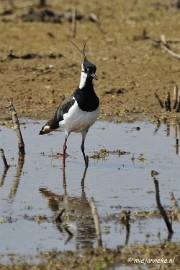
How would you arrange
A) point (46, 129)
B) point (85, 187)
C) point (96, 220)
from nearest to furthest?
1. point (96, 220)
2. point (85, 187)
3. point (46, 129)

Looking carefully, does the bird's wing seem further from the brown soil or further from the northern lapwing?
the brown soil

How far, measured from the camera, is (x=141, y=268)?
25.2 feet

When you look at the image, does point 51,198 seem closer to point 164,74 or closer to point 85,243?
point 85,243

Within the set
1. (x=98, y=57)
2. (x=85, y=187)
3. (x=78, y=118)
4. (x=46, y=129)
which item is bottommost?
(x=98, y=57)

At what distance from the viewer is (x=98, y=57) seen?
17359 mm

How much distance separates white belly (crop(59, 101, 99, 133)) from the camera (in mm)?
11508

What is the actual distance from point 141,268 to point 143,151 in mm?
4649

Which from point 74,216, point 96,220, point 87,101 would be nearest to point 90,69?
point 87,101

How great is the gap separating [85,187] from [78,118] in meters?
1.28

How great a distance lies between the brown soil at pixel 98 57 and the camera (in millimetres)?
15195

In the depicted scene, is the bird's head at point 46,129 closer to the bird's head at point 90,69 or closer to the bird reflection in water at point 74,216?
the bird's head at point 90,69

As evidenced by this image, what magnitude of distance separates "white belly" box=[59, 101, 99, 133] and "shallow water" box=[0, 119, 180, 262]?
50cm

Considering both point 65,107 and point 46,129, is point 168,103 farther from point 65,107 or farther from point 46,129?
point 65,107

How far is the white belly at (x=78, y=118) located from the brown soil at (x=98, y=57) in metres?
2.62
